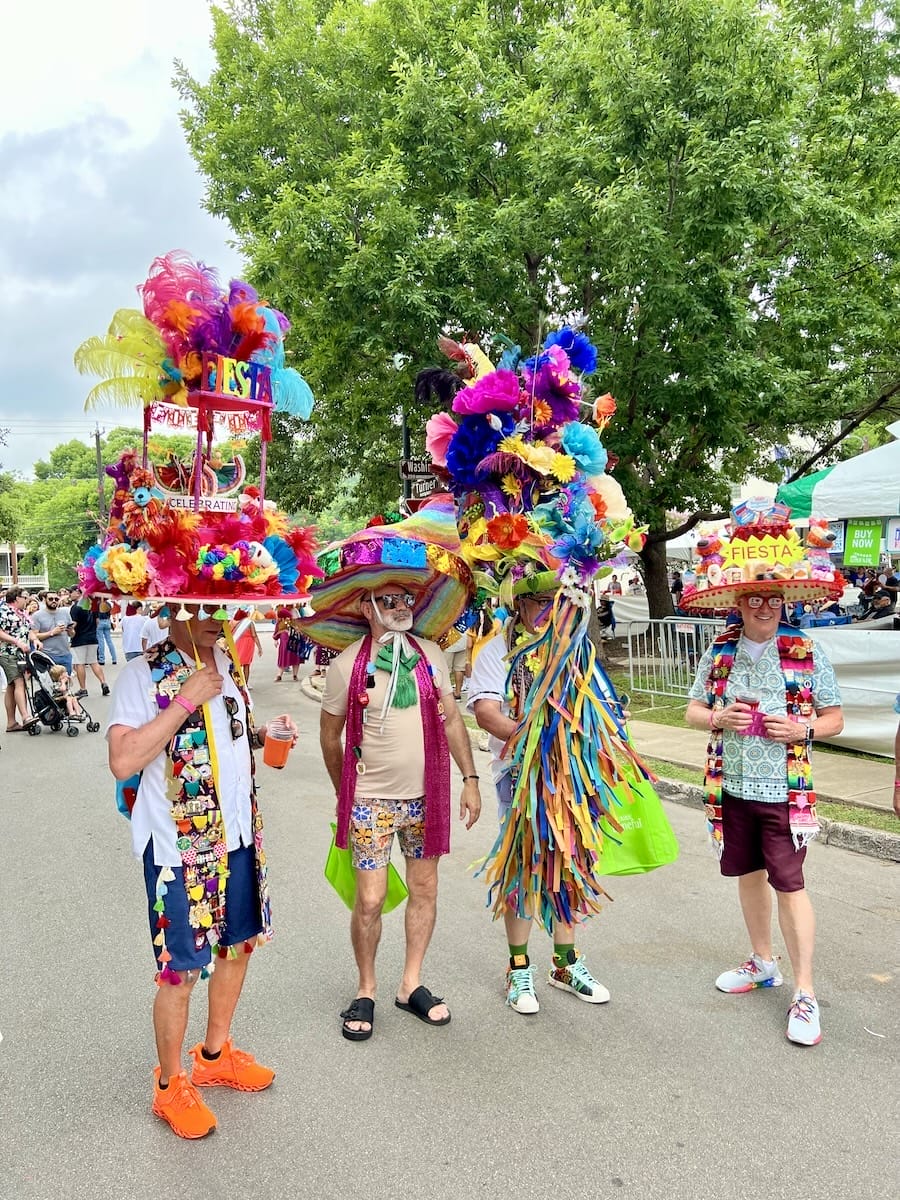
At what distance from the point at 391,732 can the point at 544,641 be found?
70 cm

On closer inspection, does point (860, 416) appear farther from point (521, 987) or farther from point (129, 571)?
point (129, 571)

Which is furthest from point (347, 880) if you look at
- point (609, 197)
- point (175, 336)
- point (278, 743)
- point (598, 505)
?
point (609, 197)

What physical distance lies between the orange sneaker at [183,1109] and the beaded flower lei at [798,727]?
7.08 feet

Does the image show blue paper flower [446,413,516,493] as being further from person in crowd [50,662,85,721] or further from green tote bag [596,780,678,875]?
person in crowd [50,662,85,721]

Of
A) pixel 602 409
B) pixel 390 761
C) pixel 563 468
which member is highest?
pixel 602 409

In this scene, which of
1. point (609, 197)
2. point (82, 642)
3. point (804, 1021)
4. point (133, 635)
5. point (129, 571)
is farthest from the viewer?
point (82, 642)

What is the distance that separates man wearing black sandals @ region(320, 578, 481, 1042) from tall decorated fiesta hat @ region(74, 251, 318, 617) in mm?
626

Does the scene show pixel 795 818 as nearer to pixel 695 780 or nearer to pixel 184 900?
pixel 184 900

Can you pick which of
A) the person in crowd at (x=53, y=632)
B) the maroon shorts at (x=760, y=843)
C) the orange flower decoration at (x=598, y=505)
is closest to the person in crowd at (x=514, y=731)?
the orange flower decoration at (x=598, y=505)

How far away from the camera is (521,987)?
142 inches

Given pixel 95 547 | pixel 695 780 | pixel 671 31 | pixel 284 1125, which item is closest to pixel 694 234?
pixel 671 31

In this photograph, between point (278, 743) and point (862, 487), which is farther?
point (862, 487)

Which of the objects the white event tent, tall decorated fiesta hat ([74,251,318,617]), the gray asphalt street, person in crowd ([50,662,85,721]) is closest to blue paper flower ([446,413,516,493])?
tall decorated fiesta hat ([74,251,318,617])

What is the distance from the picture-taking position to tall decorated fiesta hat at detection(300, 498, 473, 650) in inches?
133
